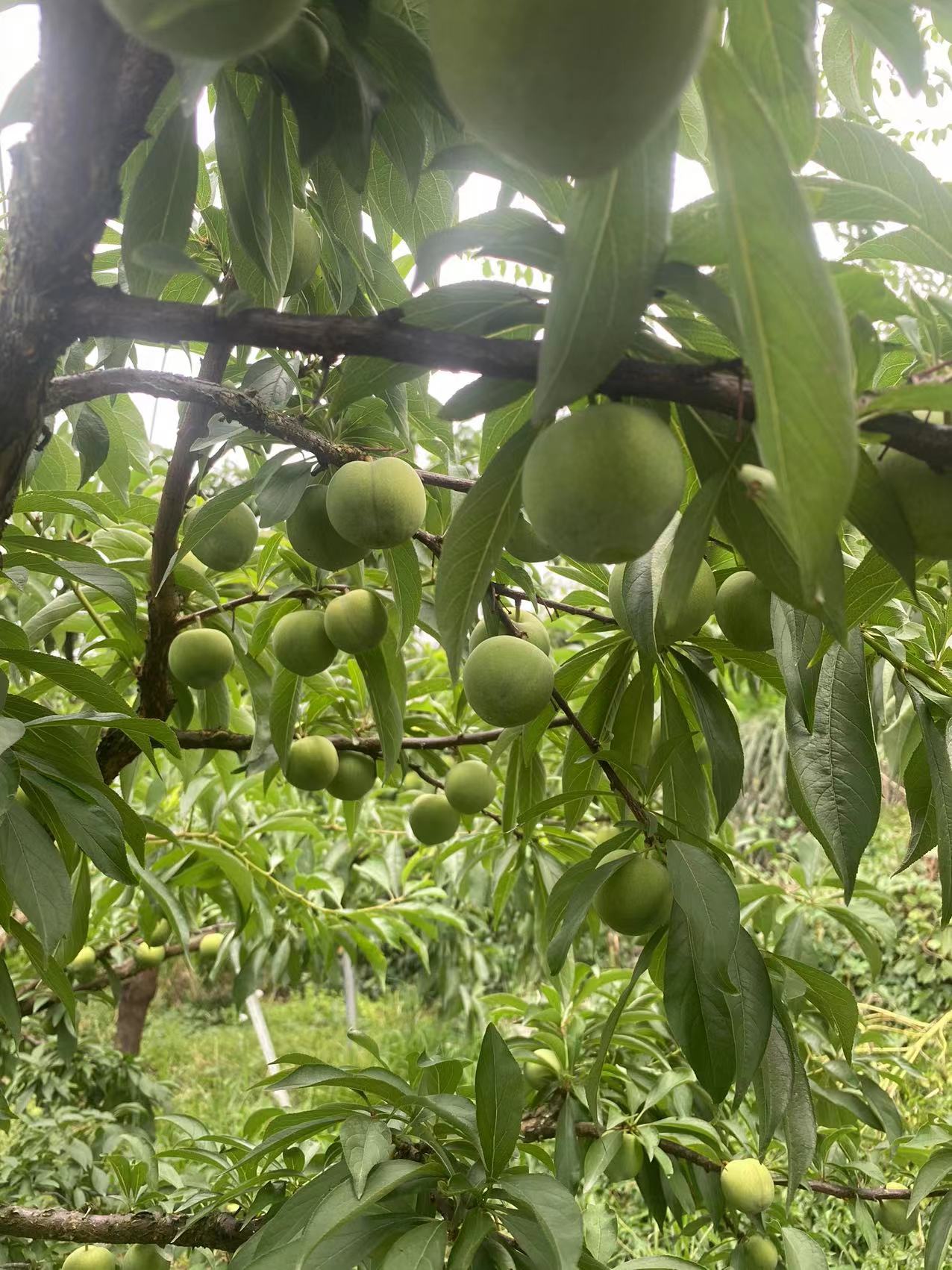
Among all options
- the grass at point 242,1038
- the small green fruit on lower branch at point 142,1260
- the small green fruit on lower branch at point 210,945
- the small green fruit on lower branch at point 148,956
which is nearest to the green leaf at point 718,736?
the small green fruit on lower branch at point 142,1260

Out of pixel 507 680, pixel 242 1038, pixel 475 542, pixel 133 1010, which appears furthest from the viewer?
pixel 242 1038

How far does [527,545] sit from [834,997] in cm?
40

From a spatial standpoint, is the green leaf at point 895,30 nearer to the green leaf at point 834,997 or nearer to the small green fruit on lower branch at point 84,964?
the green leaf at point 834,997

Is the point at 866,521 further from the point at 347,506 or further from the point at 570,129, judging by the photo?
the point at 347,506

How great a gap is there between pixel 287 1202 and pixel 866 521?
2.10ft

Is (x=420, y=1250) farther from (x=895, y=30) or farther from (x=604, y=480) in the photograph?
(x=895, y=30)

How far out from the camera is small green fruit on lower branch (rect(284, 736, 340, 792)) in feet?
3.43

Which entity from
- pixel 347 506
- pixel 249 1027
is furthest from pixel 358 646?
pixel 249 1027

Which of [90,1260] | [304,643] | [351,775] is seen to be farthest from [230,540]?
[90,1260]

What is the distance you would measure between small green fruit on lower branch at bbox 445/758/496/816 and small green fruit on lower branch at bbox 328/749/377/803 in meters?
0.10

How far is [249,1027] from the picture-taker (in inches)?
210

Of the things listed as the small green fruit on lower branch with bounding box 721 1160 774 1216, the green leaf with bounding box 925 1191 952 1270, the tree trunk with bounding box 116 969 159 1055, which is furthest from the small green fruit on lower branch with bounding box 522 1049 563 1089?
the tree trunk with bounding box 116 969 159 1055

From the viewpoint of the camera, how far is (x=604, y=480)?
33 centimetres

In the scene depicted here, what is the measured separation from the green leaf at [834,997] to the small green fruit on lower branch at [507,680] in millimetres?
265
